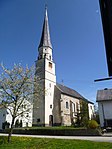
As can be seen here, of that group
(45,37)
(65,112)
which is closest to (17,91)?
(65,112)

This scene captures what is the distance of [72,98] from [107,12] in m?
43.4

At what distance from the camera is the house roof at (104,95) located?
31.3 metres

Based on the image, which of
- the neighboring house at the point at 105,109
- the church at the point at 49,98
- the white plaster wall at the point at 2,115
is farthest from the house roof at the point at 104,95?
the white plaster wall at the point at 2,115

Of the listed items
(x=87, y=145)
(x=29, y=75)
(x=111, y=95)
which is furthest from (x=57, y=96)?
(x=87, y=145)

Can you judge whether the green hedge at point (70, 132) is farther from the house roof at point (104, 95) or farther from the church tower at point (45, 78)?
the house roof at point (104, 95)

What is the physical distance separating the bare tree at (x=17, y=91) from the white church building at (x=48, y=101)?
18.7 m

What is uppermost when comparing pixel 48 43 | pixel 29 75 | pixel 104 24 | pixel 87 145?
pixel 48 43

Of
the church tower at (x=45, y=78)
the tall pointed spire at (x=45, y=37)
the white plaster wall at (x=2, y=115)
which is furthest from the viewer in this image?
the tall pointed spire at (x=45, y=37)

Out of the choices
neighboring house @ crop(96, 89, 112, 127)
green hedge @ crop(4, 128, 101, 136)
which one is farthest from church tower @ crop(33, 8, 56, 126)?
neighboring house @ crop(96, 89, 112, 127)

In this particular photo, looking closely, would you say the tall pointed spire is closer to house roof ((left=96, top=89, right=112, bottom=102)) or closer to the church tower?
the church tower

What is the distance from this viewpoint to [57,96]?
140ft

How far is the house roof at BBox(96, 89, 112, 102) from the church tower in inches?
434

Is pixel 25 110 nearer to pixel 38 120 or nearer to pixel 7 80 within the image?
pixel 7 80

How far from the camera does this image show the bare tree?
640 inches
